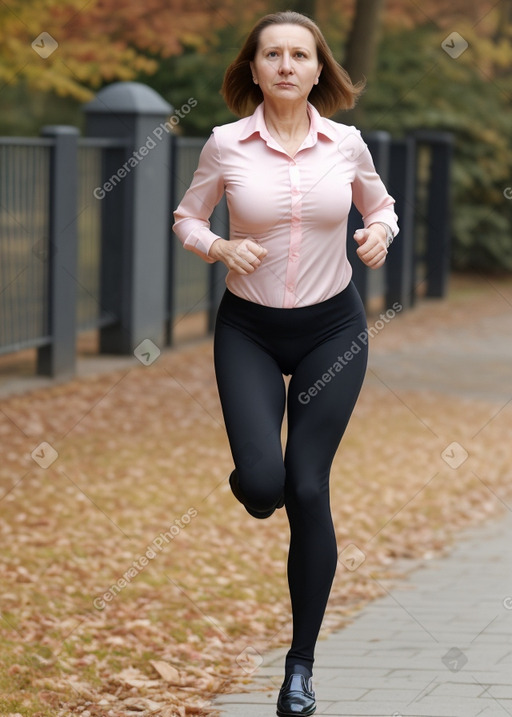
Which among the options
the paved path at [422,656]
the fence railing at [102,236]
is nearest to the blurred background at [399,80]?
the fence railing at [102,236]

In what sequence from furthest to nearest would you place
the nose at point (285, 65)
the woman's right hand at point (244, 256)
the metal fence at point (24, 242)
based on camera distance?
the metal fence at point (24, 242)
the nose at point (285, 65)
the woman's right hand at point (244, 256)

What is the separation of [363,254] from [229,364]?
49cm

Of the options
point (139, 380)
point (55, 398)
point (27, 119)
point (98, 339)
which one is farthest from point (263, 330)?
point (27, 119)

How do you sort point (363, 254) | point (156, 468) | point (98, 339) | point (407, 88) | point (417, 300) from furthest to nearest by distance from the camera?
point (407, 88) → point (417, 300) → point (98, 339) → point (156, 468) → point (363, 254)

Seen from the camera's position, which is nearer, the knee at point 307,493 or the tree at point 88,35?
the knee at point 307,493

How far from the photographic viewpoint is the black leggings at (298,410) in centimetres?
393

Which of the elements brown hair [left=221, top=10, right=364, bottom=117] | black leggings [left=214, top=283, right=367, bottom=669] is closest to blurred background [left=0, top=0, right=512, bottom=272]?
brown hair [left=221, top=10, right=364, bottom=117]

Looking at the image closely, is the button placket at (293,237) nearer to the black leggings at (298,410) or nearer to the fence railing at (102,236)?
the black leggings at (298,410)

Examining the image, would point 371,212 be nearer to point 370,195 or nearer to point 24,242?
point 370,195

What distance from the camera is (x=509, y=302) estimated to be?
2245cm

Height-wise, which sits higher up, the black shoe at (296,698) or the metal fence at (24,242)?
the black shoe at (296,698)

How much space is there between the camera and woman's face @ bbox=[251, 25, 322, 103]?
13.0ft

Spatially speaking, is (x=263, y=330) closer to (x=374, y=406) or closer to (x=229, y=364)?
(x=229, y=364)

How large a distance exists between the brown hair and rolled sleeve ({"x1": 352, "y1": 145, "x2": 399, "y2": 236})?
0.63 ft
